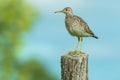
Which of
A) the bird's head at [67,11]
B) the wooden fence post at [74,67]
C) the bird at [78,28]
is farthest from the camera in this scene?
the bird's head at [67,11]

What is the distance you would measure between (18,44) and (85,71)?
50.2 ft

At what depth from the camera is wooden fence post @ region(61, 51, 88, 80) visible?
13.3 m

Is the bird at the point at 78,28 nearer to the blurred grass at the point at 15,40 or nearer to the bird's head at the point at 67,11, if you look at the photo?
→ the bird's head at the point at 67,11

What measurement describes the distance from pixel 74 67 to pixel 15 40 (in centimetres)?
1577

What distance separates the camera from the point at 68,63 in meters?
13.4

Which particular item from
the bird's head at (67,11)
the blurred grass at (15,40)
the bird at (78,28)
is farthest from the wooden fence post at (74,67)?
the blurred grass at (15,40)

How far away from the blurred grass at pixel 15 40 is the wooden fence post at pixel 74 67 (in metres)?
13.8

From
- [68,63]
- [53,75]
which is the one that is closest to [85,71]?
[68,63]

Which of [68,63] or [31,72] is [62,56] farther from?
[31,72]

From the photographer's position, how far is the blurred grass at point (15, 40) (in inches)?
1096

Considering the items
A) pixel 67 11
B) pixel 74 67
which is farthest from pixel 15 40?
pixel 74 67

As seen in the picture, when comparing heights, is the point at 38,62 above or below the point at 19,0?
below

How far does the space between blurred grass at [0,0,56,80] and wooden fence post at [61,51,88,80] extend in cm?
1376

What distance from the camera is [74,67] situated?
526 inches
